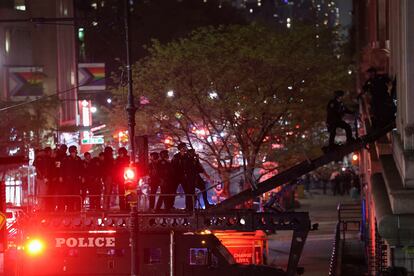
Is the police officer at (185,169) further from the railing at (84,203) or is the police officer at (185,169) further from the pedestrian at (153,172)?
the pedestrian at (153,172)

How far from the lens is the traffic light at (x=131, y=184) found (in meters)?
15.6

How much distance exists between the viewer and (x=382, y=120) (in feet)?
59.5

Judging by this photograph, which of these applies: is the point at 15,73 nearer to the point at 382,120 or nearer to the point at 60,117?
the point at 60,117

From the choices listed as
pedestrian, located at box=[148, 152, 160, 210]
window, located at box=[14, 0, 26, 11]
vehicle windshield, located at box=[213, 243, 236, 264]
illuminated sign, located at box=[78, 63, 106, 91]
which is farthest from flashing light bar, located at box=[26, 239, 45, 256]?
window, located at box=[14, 0, 26, 11]

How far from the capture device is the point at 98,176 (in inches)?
730

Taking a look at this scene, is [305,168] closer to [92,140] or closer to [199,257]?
[199,257]

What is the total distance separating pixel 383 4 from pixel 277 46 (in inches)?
250

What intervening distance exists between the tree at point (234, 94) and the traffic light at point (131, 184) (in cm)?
1277

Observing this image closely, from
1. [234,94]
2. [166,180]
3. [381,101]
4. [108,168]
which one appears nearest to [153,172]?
[166,180]

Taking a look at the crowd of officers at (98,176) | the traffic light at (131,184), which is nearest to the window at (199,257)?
the crowd of officers at (98,176)

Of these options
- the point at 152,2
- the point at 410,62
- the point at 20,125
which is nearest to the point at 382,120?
the point at 410,62

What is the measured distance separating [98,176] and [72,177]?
24.2 inches

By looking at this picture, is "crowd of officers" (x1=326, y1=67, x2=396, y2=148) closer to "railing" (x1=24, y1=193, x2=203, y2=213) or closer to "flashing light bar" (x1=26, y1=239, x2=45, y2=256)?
"railing" (x1=24, y1=193, x2=203, y2=213)

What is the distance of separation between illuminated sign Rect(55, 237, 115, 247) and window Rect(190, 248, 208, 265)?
1670mm
